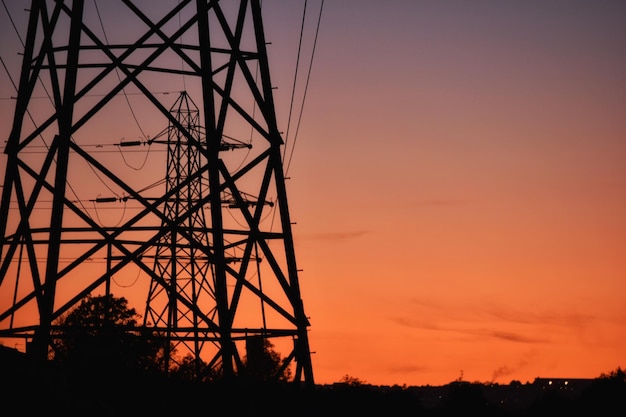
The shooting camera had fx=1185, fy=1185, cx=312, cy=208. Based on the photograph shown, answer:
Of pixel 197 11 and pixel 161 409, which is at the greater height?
pixel 197 11

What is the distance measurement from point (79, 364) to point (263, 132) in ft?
29.9

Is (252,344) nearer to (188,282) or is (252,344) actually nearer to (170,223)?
(170,223)

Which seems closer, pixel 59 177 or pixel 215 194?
pixel 59 177

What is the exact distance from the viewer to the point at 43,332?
872 inches

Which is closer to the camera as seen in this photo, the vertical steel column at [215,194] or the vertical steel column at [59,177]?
the vertical steel column at [59,177]

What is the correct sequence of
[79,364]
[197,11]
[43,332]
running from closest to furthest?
[43,332] → [197,11] → [79,364]

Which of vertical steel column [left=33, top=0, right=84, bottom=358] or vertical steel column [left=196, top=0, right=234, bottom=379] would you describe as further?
vertical steel column [left=196, top=0, right=234, bottom=379]

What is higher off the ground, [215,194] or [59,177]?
[59,177]

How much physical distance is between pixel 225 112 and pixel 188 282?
29148 millimetres

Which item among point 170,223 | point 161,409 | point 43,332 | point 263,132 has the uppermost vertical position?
point 263,132

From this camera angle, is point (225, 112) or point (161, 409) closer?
point (161, 409)

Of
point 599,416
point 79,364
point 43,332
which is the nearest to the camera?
point 43,332

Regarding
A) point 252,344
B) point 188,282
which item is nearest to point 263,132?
point 252,344

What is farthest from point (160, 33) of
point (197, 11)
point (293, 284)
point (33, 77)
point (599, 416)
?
point (599, 416)
